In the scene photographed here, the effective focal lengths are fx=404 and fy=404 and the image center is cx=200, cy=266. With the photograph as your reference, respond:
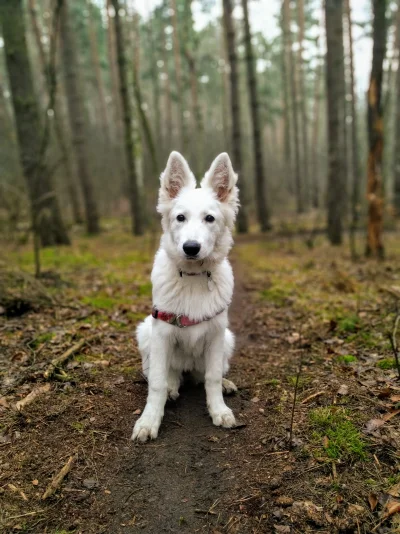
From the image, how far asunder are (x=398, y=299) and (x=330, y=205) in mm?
7370

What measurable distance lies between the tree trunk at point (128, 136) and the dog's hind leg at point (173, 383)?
1154 centimetres

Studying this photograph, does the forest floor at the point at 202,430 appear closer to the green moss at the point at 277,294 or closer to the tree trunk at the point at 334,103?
the green moss at the point at 277,294

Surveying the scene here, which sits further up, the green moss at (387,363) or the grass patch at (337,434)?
the green moss at (387,363)

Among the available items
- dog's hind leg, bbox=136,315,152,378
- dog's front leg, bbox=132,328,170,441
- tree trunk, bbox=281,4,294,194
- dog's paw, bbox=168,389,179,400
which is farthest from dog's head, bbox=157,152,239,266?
tree trunk, bbox=281,4,294,194

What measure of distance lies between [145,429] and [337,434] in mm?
1661

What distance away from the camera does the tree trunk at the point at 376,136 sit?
8914mm

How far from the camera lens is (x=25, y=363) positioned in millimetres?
4562

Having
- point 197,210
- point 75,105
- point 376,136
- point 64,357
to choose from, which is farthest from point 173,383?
point 75,105

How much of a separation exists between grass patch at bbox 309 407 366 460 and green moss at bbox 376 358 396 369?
0.93 metres

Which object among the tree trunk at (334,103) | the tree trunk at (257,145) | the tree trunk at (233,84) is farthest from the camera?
the tree trunk at (257,145)

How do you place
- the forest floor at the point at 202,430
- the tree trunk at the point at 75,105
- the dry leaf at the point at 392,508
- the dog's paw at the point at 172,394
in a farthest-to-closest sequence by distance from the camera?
the tree trunk at the point at 75,105
the dog's paw at the point at 172,394
the forest floor at the point at 202,430
the dry leaf at the point at 392,508

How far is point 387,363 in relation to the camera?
436 cm

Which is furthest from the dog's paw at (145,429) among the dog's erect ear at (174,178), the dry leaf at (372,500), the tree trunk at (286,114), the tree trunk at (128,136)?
the tree trunk at (286,114)

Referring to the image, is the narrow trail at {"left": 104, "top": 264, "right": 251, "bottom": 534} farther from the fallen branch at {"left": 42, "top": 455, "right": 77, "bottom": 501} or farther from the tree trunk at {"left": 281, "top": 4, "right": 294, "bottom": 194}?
the tree trunk at {"left": 281, "top": 4, "right": 294, "bottom": 194}
